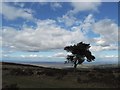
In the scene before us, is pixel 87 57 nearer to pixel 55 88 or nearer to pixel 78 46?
pixel 78 46

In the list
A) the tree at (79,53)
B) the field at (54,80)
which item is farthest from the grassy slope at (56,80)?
the tree at (79,53)

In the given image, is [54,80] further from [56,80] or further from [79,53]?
[79,53]

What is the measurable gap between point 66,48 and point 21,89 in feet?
181

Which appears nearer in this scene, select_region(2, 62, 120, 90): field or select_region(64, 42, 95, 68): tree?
select_region(2, 62, 120, 90): field

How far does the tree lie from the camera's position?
79.4 meters

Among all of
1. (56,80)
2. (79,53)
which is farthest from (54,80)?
(79,53)

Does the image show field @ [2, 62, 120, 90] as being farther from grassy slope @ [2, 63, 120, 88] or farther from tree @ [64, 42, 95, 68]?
tree @ [64, 42, 95, 68]

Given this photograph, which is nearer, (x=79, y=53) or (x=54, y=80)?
(x=54, y=80)

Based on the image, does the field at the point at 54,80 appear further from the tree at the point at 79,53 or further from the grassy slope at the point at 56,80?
the tree at the point at 79,53

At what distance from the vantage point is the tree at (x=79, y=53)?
7939 centimetres

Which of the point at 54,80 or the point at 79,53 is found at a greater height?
the point at 79,53

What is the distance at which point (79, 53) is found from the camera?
3127 inches

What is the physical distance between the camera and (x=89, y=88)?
31.2 m

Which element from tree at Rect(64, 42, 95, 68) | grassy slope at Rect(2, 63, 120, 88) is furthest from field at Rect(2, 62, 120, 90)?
tree at Rect(64, 42, 95, 68)
